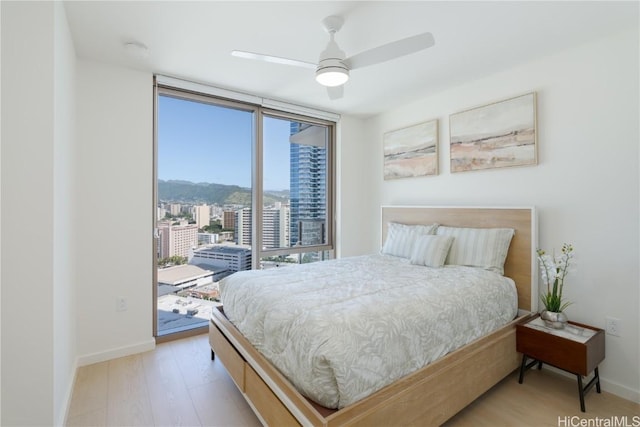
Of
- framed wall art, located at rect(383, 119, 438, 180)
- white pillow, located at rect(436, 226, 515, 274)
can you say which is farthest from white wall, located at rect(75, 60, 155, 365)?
white pillow, located at rect(436, 226, 515, 274)

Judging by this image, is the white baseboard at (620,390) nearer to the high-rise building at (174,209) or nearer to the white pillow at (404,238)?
the white pillow at (404,238)

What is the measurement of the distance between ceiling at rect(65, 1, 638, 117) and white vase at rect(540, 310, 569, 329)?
1955 millimetres

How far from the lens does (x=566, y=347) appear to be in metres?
1.88

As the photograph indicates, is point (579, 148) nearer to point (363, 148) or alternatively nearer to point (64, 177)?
point (363, 148)

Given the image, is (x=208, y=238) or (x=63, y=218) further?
(x=208, y=238)

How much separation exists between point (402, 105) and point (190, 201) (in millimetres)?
2661

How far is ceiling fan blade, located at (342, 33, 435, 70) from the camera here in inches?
64.2

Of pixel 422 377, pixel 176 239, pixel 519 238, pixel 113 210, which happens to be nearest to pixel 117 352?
pixel 176 239

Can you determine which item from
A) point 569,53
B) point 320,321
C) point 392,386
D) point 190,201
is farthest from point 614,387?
point 190,201

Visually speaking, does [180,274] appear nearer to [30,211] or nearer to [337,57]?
[30,211]

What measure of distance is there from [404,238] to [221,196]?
2007 mm

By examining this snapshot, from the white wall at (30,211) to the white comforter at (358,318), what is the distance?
3.26 ft

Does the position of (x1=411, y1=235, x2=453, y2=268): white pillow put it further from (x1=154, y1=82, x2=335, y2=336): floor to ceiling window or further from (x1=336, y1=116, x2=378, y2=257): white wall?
(x1=154, y1=82, x2=335, y2=336): floor to ceiling window

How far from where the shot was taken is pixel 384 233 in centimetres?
372
